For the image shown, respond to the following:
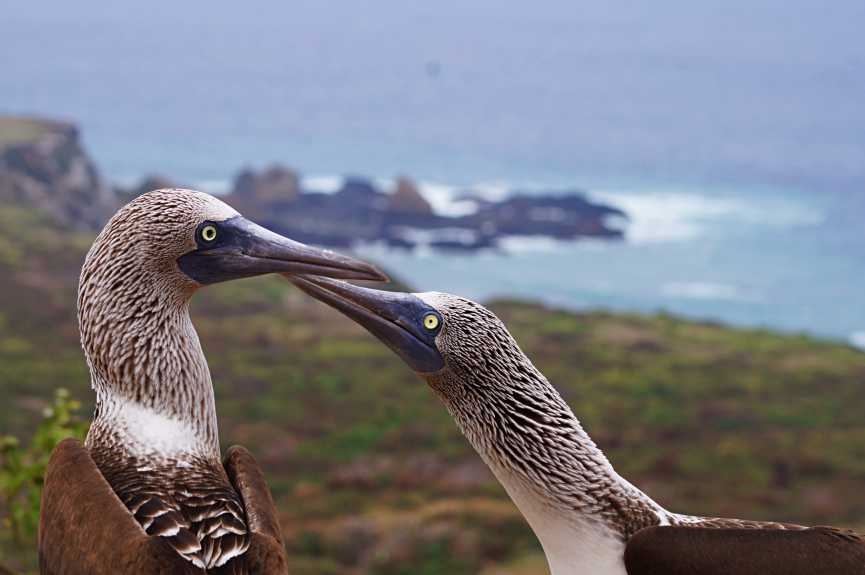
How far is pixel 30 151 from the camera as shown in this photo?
27141 millimetres

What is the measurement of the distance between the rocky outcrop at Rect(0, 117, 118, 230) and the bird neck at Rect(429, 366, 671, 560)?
936 inches

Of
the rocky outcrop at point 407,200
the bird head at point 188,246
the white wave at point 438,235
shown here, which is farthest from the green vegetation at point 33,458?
the rocky outcrop at point 407,200

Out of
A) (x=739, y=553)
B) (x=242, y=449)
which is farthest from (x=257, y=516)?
(x=739, y=553)

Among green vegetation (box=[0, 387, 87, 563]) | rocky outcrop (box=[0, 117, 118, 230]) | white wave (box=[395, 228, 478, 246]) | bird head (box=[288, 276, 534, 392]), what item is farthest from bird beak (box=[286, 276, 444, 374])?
rocky outcrop (box=[0, 117, 118, 230])

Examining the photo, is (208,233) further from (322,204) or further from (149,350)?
(322,204)

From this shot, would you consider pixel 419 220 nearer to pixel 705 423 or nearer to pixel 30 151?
pixel 30 151

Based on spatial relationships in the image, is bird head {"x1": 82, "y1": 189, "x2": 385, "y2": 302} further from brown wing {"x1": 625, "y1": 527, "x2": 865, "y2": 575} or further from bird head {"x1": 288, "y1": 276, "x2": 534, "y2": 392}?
brown wing {"x1": 625, "y1": 527, "x2": 865, "y2": 575}

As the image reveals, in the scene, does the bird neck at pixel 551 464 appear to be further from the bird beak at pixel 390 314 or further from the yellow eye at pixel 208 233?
the yellow eye at pixel 208 233

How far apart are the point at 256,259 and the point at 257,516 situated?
831mm

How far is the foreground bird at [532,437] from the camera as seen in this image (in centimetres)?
377

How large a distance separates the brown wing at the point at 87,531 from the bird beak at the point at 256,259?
71 centimetres

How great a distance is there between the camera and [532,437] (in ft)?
12.5

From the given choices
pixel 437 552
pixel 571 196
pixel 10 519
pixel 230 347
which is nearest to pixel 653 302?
pixel 571 196

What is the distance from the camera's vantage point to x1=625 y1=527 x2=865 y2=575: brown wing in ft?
11.9
